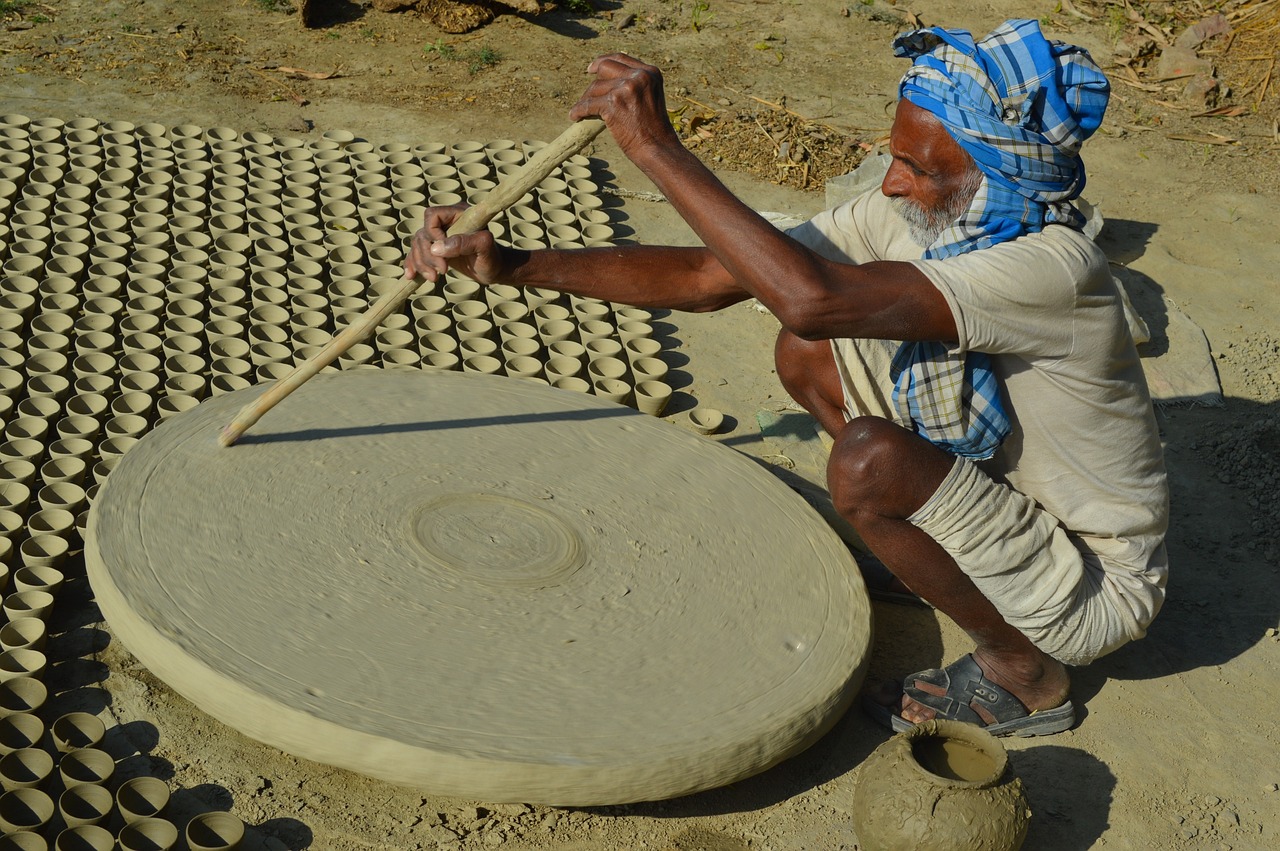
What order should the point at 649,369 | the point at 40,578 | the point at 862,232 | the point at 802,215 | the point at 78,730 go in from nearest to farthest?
the point at 78,730 < the point at 40,578 < the point at 862,232 < the point at 649,369 < the point at 802,215

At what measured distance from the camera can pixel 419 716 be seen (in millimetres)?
2061

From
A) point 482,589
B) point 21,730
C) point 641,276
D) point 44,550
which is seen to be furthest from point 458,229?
point 21,730

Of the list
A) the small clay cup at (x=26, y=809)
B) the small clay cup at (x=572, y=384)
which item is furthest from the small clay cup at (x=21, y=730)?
the small clay cup at (x=572, y=384)

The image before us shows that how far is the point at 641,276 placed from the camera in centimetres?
262

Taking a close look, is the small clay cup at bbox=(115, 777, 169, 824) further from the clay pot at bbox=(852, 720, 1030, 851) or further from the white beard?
the white beard

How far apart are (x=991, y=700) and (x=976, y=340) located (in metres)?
0.83

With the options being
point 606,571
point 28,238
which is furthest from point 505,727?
point 28,238

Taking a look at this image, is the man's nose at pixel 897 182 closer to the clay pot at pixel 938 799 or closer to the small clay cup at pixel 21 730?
the clay pot at pixel 938 799

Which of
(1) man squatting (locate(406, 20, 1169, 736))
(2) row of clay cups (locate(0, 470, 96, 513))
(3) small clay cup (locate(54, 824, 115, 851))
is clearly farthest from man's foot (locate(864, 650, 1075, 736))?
(2) row of clay cups (locate(0, 470, 96, 513))

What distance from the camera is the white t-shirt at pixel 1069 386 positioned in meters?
2.07

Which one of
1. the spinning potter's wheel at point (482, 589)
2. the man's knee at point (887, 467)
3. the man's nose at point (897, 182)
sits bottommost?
the spinning potter's wheel at point (482, 589)

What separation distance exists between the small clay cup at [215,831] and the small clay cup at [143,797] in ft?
0.21

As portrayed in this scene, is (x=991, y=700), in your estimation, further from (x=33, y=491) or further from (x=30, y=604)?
(x=33, y=491)

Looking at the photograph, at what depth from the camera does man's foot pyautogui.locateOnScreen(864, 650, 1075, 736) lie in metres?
2.45
